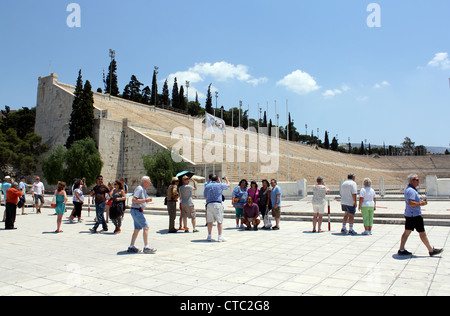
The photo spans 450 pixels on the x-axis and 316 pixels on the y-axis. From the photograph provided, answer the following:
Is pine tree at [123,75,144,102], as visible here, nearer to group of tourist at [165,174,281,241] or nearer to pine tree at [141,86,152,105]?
pine tree at [141,86,152,105]

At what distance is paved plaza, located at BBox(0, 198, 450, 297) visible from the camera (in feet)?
13.9

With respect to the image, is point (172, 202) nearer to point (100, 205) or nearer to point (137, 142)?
point (100, 205)

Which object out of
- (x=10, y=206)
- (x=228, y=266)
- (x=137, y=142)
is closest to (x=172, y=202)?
(x=228, y=266)

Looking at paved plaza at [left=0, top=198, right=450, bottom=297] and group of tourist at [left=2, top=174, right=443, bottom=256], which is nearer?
paved plaza at [left=0, top=198, right=450, bottom=297]

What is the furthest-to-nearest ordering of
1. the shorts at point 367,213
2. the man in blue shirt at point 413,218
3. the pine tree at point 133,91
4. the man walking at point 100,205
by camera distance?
1. the pine tree at point 133,91
2. the man walking at point 100,205
3. the shorts at point 367,213
4. the man in blue shirt at point 413,218

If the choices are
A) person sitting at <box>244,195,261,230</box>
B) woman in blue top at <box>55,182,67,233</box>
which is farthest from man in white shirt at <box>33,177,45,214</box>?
person sitting at <box>244,195,261,230</box>

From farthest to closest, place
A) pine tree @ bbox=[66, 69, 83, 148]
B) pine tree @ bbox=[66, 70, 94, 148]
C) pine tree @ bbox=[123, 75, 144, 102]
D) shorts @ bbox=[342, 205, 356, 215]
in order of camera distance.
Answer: pine tree @ bbox=[123, 75, 144, 102] < pine tree @ bbox=[66, 69, 83, 148] < pine tree @ bbox=[66, 70, 94, 148] < shorts @ bbox=[342, 205, 356, 215]

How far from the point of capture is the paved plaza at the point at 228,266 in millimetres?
4246

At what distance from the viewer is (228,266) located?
18.1 ft

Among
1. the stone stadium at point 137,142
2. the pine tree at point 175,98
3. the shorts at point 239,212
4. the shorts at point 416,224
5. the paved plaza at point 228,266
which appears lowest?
the paved plaza at point 228,266

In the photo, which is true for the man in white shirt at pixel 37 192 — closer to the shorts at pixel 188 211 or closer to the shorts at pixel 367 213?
the shorts at pixel 188 211

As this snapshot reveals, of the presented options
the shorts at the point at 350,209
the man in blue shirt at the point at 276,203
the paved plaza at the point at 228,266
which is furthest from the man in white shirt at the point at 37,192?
the shorts at the point at 350,209

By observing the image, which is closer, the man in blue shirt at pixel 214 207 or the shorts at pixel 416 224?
the shorts at pixel 416 224
